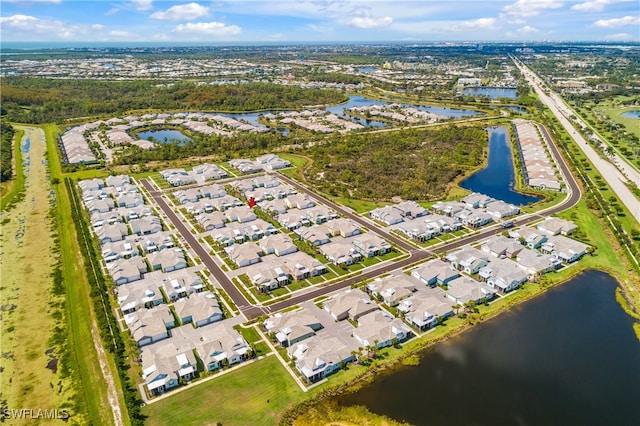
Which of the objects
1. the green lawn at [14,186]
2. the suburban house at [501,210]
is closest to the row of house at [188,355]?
the suburban house at [501,210]

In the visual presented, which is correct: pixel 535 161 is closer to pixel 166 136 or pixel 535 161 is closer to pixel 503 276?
pixel 503 276

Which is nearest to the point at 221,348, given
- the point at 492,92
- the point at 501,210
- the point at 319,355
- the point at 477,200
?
the point at 319,355

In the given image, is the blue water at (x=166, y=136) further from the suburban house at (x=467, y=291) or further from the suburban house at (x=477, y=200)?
the suburban house at (x=467, y=291)

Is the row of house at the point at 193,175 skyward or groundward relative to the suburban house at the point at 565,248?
skyward

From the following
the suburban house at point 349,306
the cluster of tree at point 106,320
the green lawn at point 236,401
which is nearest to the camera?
the green lawn at point 236,401

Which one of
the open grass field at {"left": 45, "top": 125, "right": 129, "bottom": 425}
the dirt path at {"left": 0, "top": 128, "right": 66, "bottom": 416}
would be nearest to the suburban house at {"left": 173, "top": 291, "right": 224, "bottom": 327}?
the open grass field at {"left": 45, "top": 125, "right": 129, "bottom": 425}

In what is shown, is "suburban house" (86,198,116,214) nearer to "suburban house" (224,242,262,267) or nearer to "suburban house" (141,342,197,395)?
"suburban house" (224,242,262,267)
